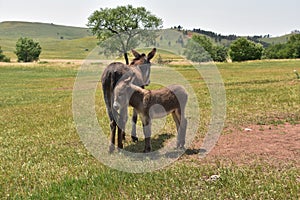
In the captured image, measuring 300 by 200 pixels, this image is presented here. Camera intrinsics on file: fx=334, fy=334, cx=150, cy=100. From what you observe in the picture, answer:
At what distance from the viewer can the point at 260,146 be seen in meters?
8.46

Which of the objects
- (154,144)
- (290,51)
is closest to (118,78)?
(154,144)

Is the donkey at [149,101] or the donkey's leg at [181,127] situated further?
the donkey's leg at [181,127]

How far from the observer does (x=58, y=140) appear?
10531 mm

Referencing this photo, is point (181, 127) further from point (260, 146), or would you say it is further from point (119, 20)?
point (119, 20)

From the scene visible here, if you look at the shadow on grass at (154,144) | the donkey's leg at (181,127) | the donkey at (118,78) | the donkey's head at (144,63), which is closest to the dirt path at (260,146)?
the donkey's leg at (181,127)

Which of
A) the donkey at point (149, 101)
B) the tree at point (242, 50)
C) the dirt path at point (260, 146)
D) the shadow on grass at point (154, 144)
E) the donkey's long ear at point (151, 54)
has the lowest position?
the shadow on grass at point (154, 144)

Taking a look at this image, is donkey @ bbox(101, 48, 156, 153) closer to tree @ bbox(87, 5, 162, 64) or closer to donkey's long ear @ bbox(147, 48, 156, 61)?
donkey's long ear @ bbox(147, 48, 156, 61)

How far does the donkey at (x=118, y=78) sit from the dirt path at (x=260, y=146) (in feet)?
7.47

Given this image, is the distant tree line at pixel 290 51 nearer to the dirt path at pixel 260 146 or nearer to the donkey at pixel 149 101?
the dirt path at pixel 260 146

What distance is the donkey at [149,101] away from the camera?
7621 millimetres

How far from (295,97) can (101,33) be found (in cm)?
3931

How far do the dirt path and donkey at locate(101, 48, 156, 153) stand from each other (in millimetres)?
2277

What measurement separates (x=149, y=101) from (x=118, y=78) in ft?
3.31

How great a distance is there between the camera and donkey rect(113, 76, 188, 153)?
7.62 meters
